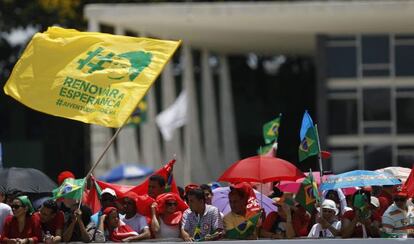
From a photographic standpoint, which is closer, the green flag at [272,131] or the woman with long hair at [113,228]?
the woman with long hair at [113,228]

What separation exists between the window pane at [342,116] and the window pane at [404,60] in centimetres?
166

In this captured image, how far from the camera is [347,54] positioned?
3684 cm

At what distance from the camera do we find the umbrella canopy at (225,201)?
12.7 m

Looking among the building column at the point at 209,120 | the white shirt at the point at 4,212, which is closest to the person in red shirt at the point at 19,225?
the white shirt at the point at 4,212

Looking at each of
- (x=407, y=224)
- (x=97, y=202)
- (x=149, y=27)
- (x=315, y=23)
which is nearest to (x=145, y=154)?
(x=149, y=27)

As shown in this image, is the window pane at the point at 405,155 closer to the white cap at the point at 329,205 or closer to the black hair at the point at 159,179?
the black hair at the point at 159,179

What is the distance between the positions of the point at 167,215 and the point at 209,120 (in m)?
32.4

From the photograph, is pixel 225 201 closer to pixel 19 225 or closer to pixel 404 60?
pixel 19 225

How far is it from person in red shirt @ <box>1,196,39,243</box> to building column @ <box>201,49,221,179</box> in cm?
3191

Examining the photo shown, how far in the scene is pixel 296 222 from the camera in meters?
11.6

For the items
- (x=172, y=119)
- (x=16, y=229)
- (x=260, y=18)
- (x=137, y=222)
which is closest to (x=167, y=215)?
(x=137, y=222)

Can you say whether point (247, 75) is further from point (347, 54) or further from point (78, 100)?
point (78, 100)

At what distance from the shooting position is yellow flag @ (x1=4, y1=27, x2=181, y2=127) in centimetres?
1186

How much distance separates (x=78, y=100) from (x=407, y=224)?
3386 mm
